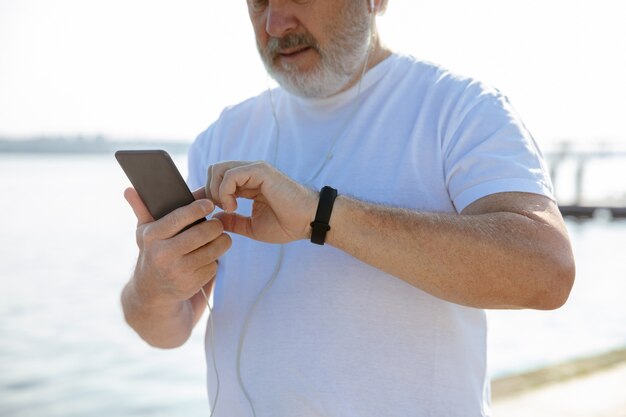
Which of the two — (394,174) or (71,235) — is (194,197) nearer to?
(394,174)

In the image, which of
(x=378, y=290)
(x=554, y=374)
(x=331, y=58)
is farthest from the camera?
(x=554, y=374)

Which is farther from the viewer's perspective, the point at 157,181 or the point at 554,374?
the point at 554,374

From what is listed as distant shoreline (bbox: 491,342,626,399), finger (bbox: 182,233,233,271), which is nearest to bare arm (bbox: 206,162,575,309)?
finger (bbox: 182,233,233,271)

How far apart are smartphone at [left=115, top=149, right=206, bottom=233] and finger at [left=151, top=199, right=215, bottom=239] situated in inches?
1.3

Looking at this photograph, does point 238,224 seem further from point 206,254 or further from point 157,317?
point 157,317

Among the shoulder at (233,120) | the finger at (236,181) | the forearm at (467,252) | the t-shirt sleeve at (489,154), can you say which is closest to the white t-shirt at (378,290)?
the t-shirt sleeve at (489,154)

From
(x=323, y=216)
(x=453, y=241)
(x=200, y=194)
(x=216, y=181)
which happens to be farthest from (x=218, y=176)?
(x=453, y=241)

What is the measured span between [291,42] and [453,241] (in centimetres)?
71

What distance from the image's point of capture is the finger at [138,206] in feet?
4.91

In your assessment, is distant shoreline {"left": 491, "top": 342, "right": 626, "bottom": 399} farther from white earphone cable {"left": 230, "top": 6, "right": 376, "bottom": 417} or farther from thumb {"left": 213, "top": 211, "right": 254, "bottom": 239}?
thumb {"left": 213, "top": 211, "right": 254, "bottom": 239}

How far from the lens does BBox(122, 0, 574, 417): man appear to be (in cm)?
136

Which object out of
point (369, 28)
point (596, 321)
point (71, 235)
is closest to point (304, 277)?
point (369, 28)

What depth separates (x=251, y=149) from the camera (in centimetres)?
190

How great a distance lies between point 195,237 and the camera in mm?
1405
